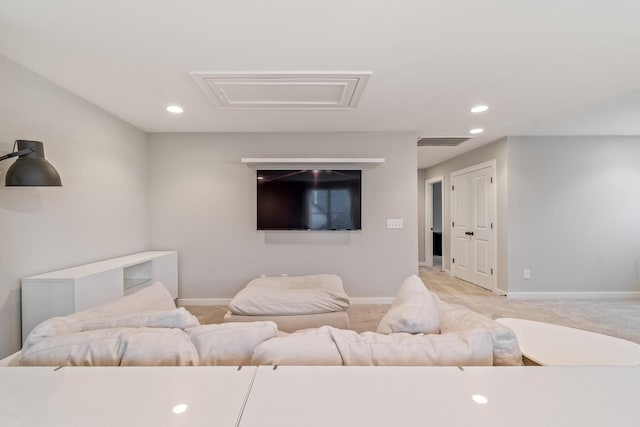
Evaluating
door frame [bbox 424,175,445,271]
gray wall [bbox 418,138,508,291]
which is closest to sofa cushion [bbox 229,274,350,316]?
gray wall [bbox 418,138,508,291]

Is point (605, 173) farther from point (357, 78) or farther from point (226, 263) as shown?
point (226, 263)

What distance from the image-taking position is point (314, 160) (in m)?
3.78

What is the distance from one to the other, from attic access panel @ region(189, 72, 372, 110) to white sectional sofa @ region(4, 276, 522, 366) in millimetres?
1914

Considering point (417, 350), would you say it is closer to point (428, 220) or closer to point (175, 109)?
point (175, 109)

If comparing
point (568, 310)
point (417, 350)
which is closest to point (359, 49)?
point (417, 350)

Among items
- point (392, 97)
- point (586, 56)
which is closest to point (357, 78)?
point (392, 97)

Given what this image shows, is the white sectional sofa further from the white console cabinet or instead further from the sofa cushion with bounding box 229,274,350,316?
the white console cabinet

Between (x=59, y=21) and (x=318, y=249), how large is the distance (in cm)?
314

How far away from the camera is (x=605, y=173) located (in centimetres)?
412

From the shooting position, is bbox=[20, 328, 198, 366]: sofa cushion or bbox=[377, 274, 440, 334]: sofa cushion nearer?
→ bbox=[20, 328, 198, 366]: sofa cushion

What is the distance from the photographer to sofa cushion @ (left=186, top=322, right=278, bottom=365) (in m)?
1.11

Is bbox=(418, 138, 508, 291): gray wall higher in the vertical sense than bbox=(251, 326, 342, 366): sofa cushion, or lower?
higher

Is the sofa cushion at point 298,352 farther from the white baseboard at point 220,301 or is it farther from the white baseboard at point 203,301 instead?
the white baseboard at point 203,301

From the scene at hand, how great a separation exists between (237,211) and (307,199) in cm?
99
